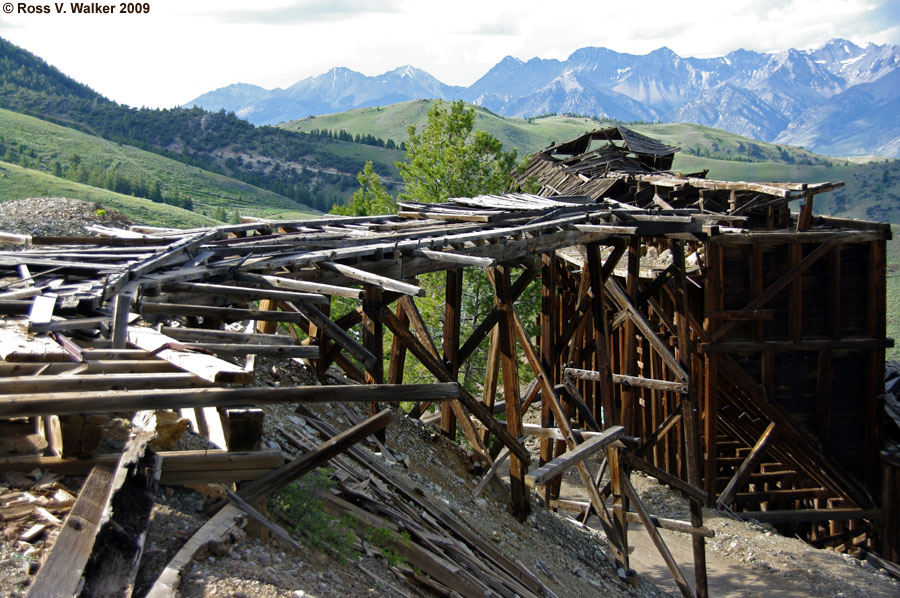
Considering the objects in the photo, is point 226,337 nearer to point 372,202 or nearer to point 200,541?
point 200,541

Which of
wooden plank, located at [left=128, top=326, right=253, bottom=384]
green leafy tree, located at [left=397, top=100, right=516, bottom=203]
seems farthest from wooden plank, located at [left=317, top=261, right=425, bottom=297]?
green leafy tree, located at [left=397, top=100, right=516, bottom=203]

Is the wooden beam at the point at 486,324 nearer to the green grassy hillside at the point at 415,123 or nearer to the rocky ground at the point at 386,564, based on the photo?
the rocky ground at the point at 386,564

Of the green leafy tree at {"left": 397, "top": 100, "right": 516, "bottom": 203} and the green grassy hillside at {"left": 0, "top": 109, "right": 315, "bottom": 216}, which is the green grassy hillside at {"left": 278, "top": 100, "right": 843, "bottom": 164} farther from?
the green leafy tree at {"left": 397, "top": 100, "right": 516, "bottom": 203}

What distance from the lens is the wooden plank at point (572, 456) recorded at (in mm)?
Answer: 6863

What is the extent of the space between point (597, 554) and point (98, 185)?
185 feet

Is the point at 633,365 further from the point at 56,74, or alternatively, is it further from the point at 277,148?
the point at 56,74

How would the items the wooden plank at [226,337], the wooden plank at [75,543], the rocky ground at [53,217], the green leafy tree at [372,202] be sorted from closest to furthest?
the wooden plank at [75,543] → the wooden plank at [226,337] → the rocky ground at [53,217] → the green leafy tree at [372,202]

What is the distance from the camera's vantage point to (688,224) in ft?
31.8

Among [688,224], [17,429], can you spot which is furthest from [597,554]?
[17,429]

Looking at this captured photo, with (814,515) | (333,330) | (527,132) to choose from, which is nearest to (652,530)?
(333,330)

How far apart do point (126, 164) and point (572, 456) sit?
71647 millimetres

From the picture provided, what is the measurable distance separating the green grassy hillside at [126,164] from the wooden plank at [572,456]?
55281 mm

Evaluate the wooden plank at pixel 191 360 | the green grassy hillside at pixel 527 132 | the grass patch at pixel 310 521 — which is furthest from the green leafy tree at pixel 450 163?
the green grassy hillside at pixel 527 132

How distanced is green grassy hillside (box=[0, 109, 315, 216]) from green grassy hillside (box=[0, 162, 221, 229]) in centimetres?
1150
